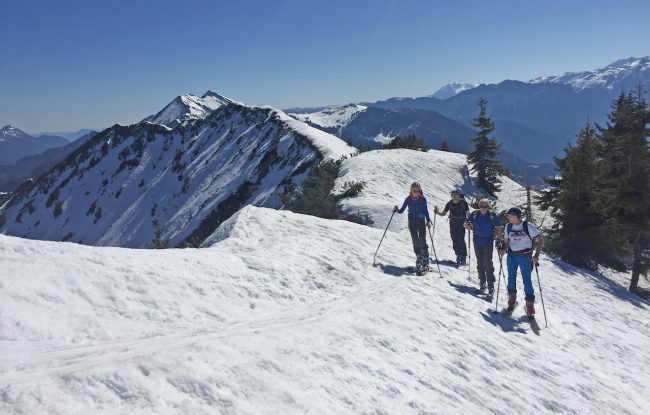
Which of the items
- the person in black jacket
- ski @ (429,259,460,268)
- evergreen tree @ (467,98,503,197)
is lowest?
ski @ (429,259,460,268)

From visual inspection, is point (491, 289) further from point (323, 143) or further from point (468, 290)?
point (323, 143)

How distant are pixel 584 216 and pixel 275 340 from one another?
25.0 meters

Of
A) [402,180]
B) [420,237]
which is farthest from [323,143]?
[420,237]

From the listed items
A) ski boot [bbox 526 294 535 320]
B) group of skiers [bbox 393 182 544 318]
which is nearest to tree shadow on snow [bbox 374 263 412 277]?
group of skiers [bbox 393 182 544 318]

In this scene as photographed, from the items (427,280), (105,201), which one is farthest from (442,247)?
(105,201)

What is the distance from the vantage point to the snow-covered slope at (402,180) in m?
25.7

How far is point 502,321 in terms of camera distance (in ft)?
36.1

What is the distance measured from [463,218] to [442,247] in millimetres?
4315

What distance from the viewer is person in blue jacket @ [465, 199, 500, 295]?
12.4 m

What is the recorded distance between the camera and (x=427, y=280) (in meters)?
12.7

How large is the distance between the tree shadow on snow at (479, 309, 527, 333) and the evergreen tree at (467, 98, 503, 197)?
135ft

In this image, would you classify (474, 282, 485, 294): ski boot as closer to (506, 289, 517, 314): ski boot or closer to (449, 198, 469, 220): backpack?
(506, 289, 517, 314): ski boot

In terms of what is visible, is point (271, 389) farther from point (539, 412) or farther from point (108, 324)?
point (539, 412)

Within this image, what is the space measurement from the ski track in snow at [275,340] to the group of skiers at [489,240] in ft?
2.27
